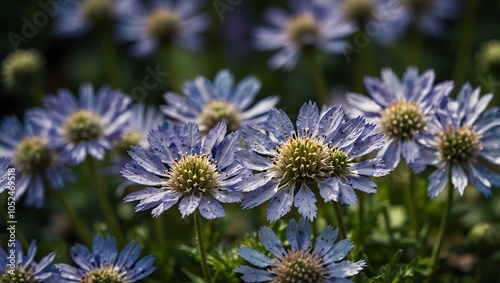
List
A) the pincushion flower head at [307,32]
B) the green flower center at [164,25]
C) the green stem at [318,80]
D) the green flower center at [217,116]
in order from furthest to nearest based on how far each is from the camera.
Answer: the green flower center at [164,25], the pincushion flower head at [307,32], the green stem at [318,80], the green flower center at [217,116]

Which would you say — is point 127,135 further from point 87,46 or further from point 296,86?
point 87,46

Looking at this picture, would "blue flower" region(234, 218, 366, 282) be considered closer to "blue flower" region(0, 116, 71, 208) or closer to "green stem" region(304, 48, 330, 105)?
"blue flower" region(0, 116, 71, 208)

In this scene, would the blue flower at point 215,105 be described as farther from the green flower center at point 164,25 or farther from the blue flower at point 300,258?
the green flower center at point 164,25

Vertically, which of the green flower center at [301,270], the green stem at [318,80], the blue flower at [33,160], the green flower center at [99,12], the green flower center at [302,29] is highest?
the green flower center at [99,12]

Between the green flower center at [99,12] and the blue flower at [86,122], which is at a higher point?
the green flower center at [99,12]

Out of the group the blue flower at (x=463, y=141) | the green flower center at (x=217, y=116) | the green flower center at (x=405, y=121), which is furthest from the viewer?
the green flower center at (x=217, y=116)

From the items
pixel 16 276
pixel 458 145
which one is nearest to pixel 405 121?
pixel 458 145

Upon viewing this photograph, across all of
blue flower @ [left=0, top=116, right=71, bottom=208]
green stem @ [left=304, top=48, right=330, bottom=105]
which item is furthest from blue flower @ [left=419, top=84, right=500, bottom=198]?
blue flower @ [left=0, top=116, right=71, bottom=208]

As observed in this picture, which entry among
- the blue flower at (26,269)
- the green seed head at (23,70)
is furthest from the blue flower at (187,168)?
the green seed head at (23,70)
